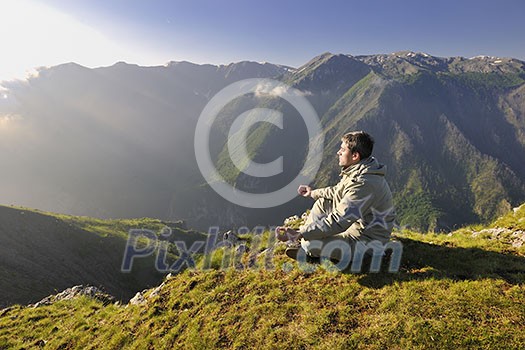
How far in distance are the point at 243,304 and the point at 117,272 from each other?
68.2m

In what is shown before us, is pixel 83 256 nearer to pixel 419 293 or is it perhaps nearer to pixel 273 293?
pixel 273 293

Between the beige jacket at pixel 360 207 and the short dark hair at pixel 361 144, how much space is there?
283 mm

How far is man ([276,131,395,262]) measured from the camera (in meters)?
9.77

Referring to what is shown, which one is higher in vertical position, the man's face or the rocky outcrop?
the man's face

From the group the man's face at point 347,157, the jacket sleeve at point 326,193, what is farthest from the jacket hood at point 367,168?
the jacket sleeve at point 326,193

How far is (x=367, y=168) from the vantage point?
32.7ft

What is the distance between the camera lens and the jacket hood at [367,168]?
996cm

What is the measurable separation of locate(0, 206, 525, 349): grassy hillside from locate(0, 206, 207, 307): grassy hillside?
30.5 m

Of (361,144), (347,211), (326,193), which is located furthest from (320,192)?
(361,144)

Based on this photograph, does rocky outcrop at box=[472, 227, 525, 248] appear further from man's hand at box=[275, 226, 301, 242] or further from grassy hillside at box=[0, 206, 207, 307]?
grassy hillside at box=[0, 206, 207, 307]

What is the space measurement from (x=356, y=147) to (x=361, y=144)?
202 millimetres

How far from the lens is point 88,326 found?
14406 millimetres

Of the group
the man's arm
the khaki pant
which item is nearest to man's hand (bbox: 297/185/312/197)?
the man's arm

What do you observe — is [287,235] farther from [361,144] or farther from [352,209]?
[361,144]
